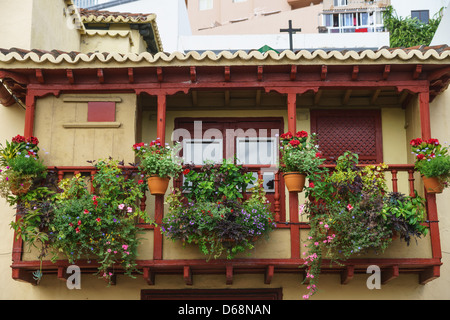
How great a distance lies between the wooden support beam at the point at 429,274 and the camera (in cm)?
967

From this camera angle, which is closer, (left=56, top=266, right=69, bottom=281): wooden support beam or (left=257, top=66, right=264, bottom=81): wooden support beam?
(left=56, top=266, right=69, bottom=281): wooden support beam

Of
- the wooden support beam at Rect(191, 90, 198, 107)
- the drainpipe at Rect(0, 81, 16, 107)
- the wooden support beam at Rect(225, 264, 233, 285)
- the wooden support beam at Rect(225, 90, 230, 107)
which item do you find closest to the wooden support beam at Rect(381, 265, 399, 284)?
the wooden support beam at Rect(225, 264, 233, 285)

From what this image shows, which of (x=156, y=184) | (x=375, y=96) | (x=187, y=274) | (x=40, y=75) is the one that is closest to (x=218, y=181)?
(x=156, y=184)

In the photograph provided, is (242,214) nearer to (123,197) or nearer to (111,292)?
(123,197)

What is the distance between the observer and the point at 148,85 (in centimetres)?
1052

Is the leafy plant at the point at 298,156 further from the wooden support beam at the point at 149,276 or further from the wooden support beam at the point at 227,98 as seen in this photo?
the wooden support beam at the point at 149,276

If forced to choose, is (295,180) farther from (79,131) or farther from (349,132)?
(79,131)

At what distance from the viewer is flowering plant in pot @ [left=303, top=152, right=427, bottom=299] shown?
9.06 m

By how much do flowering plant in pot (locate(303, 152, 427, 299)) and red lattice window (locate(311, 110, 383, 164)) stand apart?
186 cm

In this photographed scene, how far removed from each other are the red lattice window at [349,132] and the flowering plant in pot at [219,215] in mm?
2517

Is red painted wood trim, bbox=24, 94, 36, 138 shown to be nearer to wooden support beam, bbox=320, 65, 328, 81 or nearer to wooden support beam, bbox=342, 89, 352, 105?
wooden support beam, bbox=320, 65, 328, 81

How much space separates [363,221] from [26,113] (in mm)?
5618

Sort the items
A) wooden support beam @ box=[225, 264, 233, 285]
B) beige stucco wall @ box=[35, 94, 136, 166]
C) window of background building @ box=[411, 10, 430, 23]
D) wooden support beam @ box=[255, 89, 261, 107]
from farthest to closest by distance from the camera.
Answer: window of background building @ box=[411, 10, 430, 23] < wooden support beam @ box=[255, 89, 261, 107] < beige stucco wall @ box=[35, 94, 136, 166] < wooden support beam @ box=[225, 264, 233, 285]
